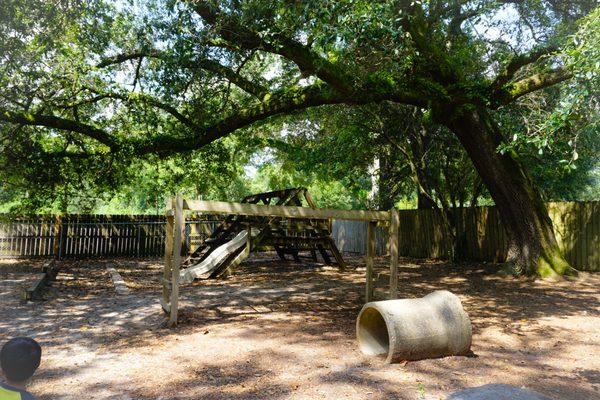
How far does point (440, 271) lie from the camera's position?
13.2 meters

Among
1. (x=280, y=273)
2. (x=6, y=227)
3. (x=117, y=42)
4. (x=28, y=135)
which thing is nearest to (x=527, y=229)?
(x=280, y=273)

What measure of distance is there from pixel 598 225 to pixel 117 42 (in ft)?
44.3

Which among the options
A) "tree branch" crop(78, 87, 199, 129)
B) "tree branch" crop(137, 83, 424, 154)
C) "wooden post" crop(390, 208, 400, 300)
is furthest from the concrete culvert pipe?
"tree branch" crop(78, 87, 199, 129)

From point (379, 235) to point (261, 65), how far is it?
39.8 feet

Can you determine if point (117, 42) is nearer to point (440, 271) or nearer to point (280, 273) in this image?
point (280, 273)

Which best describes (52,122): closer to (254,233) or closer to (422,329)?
(254,233)

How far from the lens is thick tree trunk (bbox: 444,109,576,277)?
1098cm

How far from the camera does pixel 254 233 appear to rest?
11.6m

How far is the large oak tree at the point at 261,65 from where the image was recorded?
28.8 ft

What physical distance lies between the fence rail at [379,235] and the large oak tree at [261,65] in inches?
79.4

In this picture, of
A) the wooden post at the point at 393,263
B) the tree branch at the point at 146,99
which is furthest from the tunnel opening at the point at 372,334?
the tree branch at the point at 146,99

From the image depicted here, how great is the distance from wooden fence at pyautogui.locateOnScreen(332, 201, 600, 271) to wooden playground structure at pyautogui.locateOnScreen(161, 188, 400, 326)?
5.26 meters

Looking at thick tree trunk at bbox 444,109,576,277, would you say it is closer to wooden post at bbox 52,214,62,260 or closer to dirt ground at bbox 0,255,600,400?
dirt ground at bbox 0,255,600,400

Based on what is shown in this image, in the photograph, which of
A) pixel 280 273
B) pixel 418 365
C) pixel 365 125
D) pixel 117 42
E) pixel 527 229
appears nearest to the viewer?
pixel 418 365
